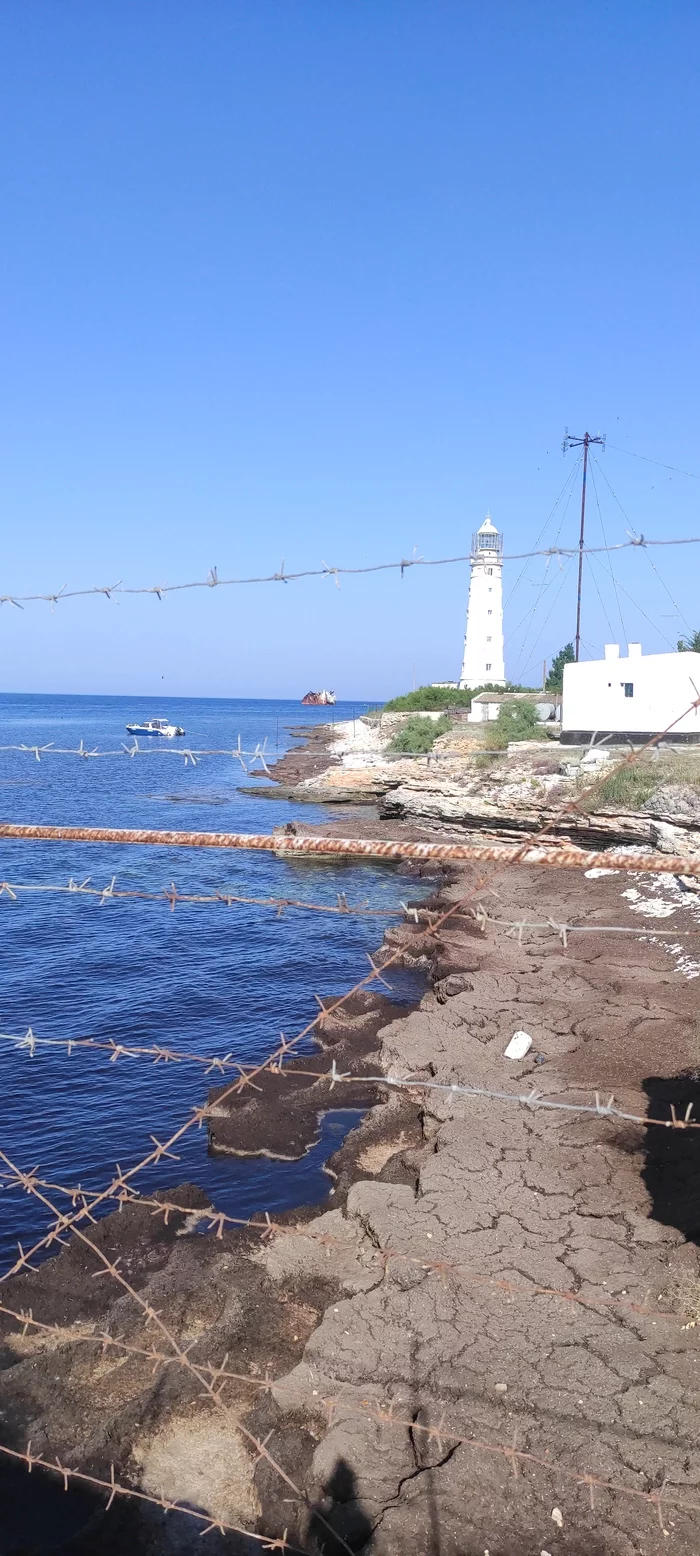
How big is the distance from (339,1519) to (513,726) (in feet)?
102

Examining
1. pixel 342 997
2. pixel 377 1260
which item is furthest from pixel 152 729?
pixel 377 1260

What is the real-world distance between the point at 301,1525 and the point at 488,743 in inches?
1168

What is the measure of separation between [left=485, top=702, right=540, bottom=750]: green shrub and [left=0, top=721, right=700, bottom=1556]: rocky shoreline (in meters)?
22.4

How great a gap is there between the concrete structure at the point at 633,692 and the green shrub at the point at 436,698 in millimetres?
29837

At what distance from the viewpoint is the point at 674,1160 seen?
29.7ft

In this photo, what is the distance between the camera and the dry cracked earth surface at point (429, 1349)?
5449mm

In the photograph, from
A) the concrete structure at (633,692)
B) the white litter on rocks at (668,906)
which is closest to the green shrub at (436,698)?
the concrete structure at (633,692)

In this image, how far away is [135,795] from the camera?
50062 millimetres

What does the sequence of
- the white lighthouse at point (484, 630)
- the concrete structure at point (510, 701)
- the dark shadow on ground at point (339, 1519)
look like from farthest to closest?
the white lighthouse at point (484, 630) → the concrete structure at point (510, 701) → the dark shadow on ground at point (339, 1519)

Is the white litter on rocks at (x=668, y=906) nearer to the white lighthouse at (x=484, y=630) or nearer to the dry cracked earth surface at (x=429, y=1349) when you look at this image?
the dry cracked earth surface at (x=429, y=1349)

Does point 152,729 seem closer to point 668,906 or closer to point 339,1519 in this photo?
point 668,906

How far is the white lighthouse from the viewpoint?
57.7 m

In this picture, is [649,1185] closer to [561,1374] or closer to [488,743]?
[561,1374]

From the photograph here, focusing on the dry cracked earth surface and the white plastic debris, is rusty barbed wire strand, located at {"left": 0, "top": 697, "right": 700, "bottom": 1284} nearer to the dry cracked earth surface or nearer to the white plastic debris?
the dry cracked earth surface
